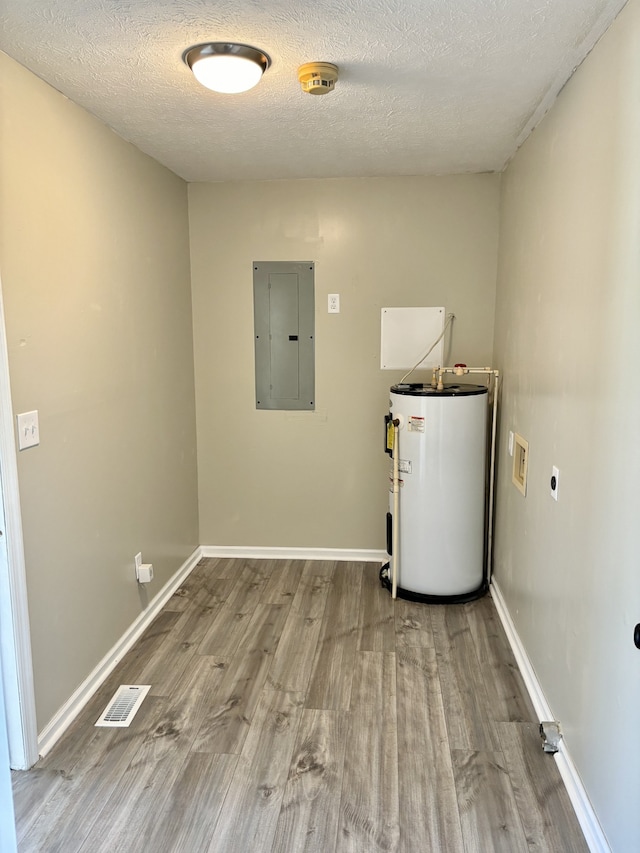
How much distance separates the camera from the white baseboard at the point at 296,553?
12.8 ft

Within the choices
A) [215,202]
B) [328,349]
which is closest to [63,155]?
[215,202]

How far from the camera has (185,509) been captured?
3.67 meters

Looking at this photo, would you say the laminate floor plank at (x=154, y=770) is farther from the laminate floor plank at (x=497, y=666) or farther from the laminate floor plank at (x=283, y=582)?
the laminate floor plank at (x=497, y=666)

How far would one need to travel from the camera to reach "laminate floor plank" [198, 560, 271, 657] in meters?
2.87

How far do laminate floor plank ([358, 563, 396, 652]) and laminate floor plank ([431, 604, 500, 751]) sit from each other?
231 mm

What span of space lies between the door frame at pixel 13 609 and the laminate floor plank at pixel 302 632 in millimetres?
963

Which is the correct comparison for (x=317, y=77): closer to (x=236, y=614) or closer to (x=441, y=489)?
(x=441, y=489)

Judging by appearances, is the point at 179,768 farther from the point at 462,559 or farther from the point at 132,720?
the point at 462,559

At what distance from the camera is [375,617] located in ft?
10.3

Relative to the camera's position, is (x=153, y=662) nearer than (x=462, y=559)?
Yes

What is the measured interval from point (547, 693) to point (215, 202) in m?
3.16

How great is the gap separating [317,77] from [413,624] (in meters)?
2.51

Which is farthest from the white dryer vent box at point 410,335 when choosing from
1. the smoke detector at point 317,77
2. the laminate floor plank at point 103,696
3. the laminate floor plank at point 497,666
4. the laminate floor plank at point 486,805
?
the laminate floor plank at point 486,805

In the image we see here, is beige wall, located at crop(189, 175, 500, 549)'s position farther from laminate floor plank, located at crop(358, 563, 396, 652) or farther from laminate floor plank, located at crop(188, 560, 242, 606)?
laminate floor plank, located at crop(358, 563, 396, 652)
